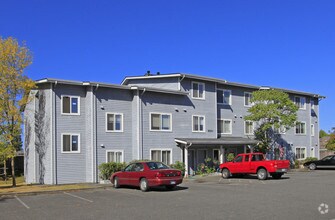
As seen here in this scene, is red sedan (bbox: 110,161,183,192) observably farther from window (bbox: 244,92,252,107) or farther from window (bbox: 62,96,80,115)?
window (bbox: 244,92,252,107)

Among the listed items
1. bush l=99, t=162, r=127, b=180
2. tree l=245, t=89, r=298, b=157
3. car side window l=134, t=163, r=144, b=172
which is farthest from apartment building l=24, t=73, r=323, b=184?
car side window l=134, t=163, r=144, b=172

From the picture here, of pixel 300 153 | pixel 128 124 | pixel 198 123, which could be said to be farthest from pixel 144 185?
pixel 300 153

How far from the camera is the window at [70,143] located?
27.4 m

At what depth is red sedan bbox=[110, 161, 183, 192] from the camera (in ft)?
66.2

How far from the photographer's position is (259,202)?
15102mm

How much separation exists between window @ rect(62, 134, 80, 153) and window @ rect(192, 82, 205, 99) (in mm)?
11182

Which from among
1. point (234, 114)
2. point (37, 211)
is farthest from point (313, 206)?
point (234, 114)

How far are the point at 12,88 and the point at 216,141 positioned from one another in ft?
54.4

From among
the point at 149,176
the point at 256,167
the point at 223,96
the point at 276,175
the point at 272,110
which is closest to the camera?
the point at 149,176

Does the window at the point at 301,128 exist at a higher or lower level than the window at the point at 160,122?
lower

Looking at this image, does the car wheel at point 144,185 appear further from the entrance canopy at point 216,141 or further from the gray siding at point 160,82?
the gray siding at point 160,82

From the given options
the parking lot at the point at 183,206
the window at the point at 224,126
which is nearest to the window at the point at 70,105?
the parking lot at the point at 183,206

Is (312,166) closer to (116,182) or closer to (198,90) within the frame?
(198,90)

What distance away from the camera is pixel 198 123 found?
114 feet
